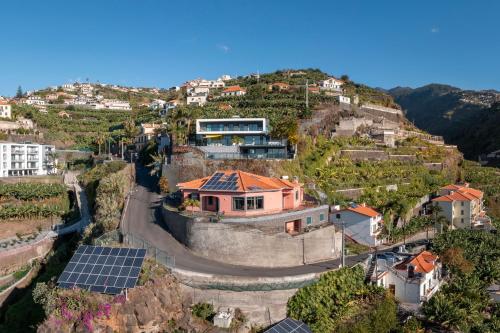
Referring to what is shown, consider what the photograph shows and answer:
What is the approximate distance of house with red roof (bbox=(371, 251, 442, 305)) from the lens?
31344 mm

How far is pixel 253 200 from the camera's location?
32.9 m

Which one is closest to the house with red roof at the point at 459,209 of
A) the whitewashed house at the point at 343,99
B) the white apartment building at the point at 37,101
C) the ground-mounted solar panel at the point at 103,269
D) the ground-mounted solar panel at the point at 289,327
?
the whitewashed house at the point at 343,99

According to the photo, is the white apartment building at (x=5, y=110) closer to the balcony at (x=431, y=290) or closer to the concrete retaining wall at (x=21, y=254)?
the concrete retaining wall at (x=21, y=254)

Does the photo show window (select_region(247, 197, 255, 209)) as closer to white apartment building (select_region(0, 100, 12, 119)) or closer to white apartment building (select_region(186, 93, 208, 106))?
white apartment building (select_region(186, 93, 208, 106))

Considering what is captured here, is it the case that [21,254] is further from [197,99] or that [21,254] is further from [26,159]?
[197,99]

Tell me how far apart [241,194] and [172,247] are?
6.12 m

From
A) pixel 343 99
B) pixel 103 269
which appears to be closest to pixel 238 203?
pixel 103 269

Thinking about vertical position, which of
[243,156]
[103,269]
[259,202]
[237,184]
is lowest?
[103,269]

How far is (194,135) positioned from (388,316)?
31.7 m

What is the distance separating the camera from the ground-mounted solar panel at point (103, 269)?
2409cm

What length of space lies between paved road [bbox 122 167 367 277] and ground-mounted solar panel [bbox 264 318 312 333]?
3.19 metres

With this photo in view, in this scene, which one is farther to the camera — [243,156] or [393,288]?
[243,156]

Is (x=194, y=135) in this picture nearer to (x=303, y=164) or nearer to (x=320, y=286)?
(x=303, y=164)

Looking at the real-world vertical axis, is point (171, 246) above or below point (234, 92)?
below
